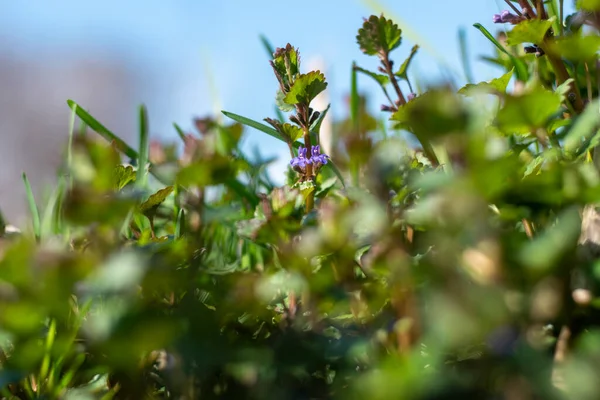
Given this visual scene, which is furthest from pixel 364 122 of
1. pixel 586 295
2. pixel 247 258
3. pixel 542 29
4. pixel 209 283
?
pixel 586 295

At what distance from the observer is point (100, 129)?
3.65 ft

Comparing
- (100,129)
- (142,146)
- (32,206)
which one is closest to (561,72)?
(142,146)

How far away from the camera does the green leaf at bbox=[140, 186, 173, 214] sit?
68 centimetres

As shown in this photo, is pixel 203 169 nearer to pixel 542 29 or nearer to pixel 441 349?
pixel 441 349

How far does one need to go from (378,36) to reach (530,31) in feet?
0.87

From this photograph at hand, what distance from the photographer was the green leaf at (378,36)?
0.93 m

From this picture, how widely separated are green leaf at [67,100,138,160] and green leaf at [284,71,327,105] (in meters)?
0.38

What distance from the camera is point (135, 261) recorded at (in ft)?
1.24

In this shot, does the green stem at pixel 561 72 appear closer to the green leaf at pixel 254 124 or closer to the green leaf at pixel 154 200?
the green leaf at pixel 254 124

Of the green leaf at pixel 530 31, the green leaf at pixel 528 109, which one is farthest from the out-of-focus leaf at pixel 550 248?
the green leaf at pixel 530 31

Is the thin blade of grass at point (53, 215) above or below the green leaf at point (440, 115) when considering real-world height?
below

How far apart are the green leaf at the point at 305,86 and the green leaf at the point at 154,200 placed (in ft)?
0.64

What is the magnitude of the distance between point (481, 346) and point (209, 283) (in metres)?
0.25

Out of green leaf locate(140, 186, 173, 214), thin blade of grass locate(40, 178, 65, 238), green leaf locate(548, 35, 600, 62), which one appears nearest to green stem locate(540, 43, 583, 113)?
green leaf locate(548, 35, 600, 62)
